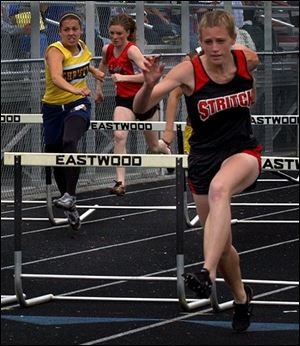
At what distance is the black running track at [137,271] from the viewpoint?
8.26 meters

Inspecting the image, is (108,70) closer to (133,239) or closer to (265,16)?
(133,239)

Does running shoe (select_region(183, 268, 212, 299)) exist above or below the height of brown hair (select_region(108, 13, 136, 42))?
below

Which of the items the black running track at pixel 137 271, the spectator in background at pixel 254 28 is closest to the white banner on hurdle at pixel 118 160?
the black running track at pixel 137 271

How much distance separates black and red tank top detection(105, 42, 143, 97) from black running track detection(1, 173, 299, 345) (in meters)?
1.15

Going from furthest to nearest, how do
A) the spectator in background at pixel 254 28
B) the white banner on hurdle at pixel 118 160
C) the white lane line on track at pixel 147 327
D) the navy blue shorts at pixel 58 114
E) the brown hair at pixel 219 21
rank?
the spectator in background at pixel 254 28 → the navy blue shorts at pixel 58 114 → the white banner on hurdle at pixel 118 160 → the brown hair at pixel 219 21 → the white lane line on track at pixel 147 327

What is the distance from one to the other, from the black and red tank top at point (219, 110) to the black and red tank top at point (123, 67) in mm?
5481

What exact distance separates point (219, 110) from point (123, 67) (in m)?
5.68

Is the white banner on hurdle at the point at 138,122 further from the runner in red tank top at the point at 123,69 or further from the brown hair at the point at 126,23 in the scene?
the brown hair at the point at 126,23

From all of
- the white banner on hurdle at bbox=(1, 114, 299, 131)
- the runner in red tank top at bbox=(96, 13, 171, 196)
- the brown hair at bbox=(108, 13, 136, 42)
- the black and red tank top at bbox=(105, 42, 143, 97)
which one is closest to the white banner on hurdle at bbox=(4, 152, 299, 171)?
the white banner on hurdle at bbox=(1, 114, 299, 131)

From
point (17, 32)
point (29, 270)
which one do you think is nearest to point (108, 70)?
point (17, 32)

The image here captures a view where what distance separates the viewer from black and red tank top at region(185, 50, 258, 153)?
816 cm

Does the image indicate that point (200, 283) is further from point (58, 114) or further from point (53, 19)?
point (53, 19)

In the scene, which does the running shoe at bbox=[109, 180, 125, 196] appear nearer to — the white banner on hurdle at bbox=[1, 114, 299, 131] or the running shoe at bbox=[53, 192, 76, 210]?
the white banner on hurdle at bbox=[1, 114, 299, 131]

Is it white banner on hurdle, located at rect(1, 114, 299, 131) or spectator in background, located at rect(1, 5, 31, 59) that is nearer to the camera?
white banner on hurdle, located at rect(1, 114, 299, 131)
